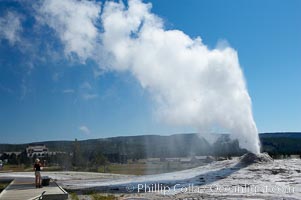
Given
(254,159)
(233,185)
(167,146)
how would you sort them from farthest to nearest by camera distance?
(167,146), (254,159), (233,185)

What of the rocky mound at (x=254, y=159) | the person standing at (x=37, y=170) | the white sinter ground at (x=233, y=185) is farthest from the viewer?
the rocky mound at (x=254, y=159)

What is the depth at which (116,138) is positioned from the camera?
164000 millimetres

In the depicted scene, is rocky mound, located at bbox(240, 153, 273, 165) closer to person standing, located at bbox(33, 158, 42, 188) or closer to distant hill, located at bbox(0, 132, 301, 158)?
person standing, located at bbox(33, 158, 42, 188)

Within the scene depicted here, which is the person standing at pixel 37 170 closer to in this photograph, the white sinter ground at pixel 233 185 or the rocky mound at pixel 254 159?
the white sinter ground at pixel 233 185

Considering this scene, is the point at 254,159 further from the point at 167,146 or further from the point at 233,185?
the point at 167,146

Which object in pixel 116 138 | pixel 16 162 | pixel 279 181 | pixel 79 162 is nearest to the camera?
pixel 279 181

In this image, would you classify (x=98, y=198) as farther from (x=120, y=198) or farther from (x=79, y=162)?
(x=79, y=162)

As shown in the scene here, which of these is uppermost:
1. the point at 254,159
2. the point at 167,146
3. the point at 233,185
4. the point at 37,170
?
the point at 167,146

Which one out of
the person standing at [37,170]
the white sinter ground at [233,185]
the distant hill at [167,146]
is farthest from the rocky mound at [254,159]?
the distant hill at [167,146]

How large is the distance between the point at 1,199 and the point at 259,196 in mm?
12367

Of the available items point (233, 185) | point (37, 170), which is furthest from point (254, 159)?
point (37, 170)

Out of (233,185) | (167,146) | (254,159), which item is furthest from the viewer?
(167,146)

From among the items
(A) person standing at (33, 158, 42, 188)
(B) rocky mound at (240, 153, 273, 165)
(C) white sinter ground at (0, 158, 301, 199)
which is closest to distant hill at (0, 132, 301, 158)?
(B) rocky mound at (240, 153, 273, 165)

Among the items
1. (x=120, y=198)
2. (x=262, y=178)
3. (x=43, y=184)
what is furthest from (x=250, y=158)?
(x=43, y=184)
